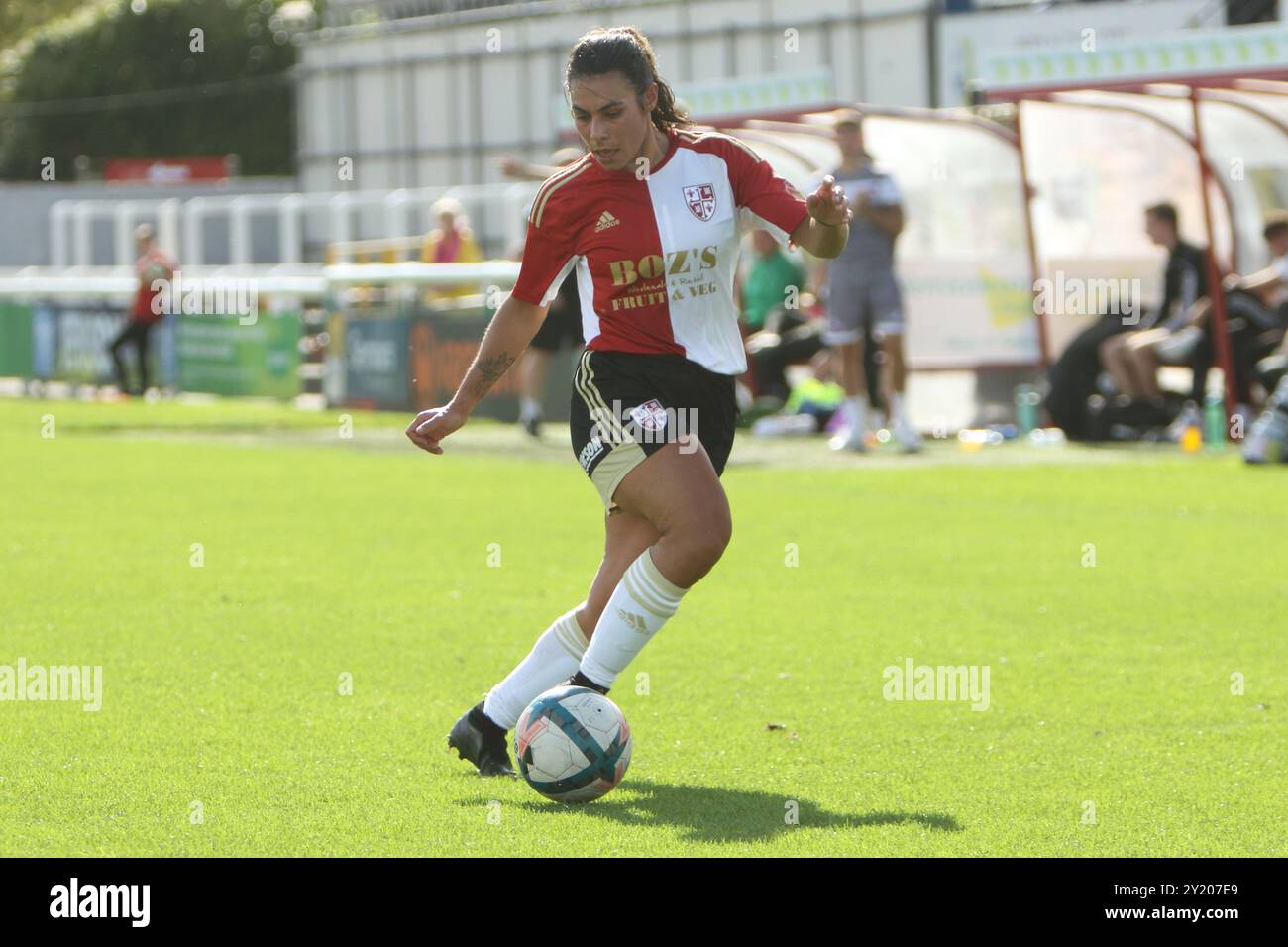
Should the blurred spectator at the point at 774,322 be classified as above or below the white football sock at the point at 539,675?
above

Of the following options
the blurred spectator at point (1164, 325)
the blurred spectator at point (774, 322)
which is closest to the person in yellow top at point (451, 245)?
the blurred spectator at point (774, 322)

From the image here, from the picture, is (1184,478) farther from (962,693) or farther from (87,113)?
(87,113)

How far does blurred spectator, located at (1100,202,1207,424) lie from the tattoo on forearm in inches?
475

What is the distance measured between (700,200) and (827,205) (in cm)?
43

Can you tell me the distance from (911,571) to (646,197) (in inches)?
199

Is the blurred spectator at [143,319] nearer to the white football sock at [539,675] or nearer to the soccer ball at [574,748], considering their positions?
the white football sock at [539,675]

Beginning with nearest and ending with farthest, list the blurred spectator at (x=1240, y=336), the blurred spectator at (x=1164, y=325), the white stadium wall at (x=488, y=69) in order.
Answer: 1. the blurred spectator at (x=1164, y=325)
2. the blurred spectator at (x=1240, y=336)
3. the white stadium wall at (x=488, y=69)

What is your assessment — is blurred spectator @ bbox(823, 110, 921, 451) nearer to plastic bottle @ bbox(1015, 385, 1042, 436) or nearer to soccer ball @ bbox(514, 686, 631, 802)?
plastic bottle @ bbox(1015, 385, 1042, 436)

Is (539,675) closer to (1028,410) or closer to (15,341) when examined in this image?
(1028,410)

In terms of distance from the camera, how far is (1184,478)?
15188 mm

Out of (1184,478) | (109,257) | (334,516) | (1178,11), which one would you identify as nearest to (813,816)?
(334,516)

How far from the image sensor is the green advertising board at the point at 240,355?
82.4 ft

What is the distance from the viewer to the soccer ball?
581 centimetres

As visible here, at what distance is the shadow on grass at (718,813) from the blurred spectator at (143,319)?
20.6 meters
